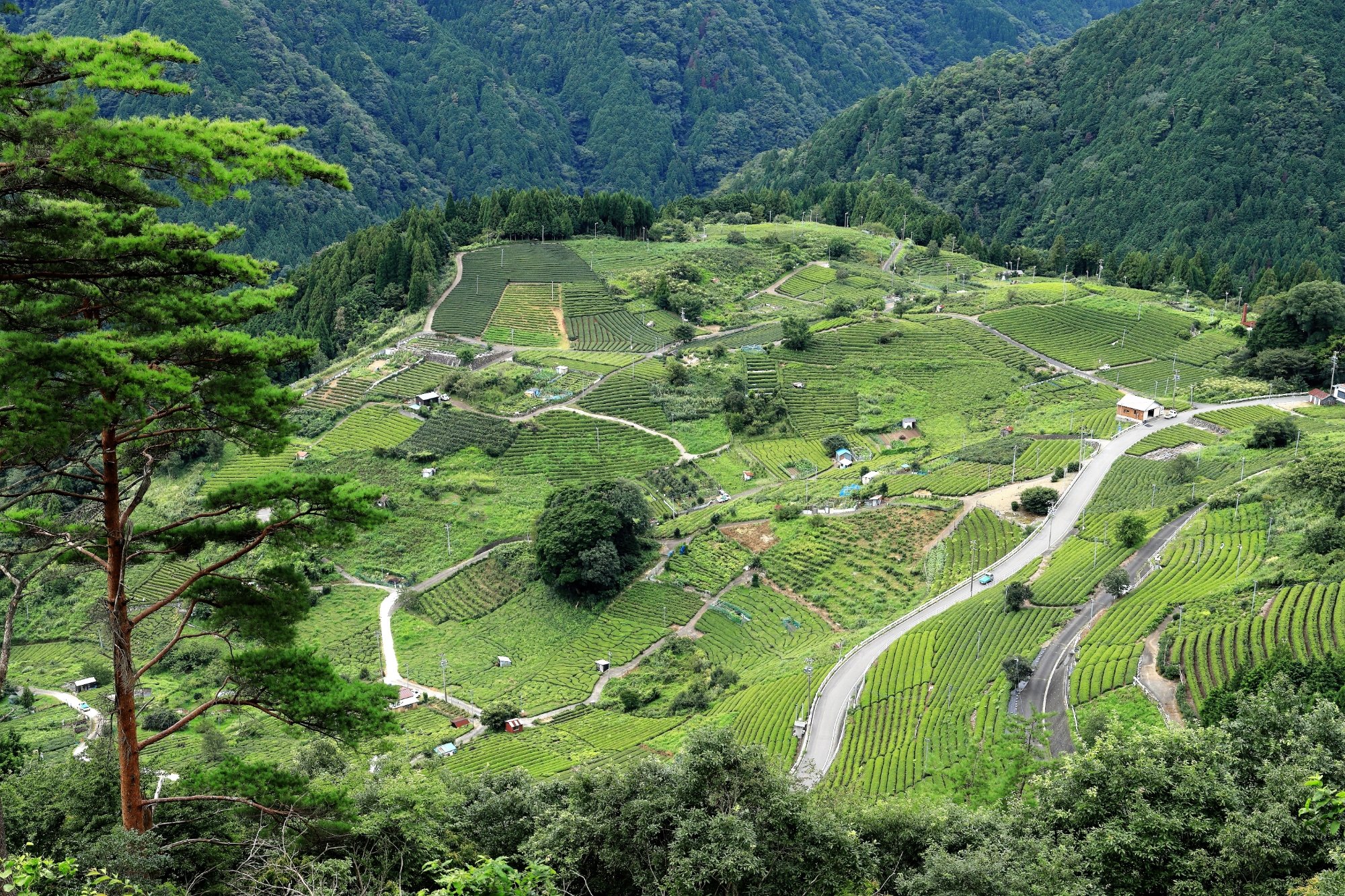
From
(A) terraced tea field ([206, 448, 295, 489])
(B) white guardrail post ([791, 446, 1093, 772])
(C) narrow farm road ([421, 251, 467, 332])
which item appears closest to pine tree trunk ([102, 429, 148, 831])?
(B) white guardrail post ([791, 446, 1093, 772])

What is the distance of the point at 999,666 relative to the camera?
39.0m

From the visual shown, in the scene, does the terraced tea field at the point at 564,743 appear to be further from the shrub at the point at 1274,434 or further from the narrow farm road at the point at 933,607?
the shrub at the point at 1274,434

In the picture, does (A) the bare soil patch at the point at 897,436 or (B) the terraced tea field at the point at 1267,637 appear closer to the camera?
(B) the terraced tea field at the point at 1267,637

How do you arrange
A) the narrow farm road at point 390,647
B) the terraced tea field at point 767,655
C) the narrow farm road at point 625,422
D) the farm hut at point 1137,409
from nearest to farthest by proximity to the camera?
the terraced tea field at point 767,655 → the narrow farm road at point 390,647 → the farm hut at point 1137,409 → the narrow farm road at point 625,422

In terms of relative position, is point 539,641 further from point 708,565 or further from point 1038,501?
point 1038,501

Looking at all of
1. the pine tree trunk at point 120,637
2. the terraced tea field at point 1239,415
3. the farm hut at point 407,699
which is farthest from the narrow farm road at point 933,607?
the farm hut at point 407,699

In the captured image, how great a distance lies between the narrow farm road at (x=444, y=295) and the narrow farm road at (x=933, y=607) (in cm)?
4649

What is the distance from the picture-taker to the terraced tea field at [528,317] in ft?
267

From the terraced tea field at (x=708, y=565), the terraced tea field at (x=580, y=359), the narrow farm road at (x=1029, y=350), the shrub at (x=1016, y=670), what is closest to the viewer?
the shrub at (x=1016, y=670)

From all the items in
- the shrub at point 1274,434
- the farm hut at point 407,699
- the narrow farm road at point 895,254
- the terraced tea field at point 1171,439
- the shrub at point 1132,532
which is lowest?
the farm hut at point 407,699

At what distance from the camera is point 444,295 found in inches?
3445

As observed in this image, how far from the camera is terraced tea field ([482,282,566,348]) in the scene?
267 ft

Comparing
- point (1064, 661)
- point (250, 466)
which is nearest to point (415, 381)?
point (250, 466)

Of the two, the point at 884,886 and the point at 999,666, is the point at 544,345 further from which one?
the point at 884,886
